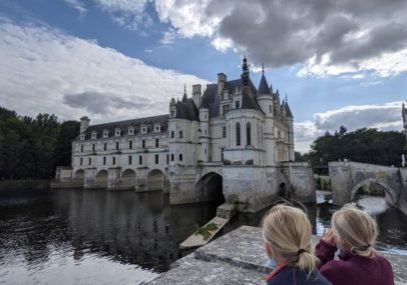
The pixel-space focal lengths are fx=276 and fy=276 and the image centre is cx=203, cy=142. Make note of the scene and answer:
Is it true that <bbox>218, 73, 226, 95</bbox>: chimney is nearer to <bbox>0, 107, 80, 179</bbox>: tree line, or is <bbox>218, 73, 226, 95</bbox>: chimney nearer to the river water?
the river water

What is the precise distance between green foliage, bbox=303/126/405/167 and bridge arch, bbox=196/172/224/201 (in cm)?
3201

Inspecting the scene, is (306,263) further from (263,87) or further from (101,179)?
(101,179)

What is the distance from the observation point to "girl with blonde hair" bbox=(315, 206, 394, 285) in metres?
2.09

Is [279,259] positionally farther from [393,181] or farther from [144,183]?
[144,183]

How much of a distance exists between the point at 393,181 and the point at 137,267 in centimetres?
2219

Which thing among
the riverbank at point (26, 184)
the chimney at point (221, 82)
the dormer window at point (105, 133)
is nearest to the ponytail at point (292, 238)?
the chimney at point (221, 82)

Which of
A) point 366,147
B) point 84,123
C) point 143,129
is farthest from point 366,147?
point 84,123

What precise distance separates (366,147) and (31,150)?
215ft

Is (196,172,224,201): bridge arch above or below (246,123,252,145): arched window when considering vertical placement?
below

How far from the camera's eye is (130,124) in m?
51.2

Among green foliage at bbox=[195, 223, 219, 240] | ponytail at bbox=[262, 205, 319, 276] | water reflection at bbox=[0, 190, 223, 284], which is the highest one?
ponytail at bbox=[262, 205, 319, 276]

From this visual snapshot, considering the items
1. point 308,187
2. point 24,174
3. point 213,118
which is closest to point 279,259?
point 308,187

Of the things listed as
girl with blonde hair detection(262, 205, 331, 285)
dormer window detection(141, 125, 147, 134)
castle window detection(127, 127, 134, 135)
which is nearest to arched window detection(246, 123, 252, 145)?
dormer window detection(141, 125, 147, 134)

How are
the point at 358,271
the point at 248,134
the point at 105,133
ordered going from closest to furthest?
1. the point at 358,271
2. the point at 248,134
3. the point at 105,133
